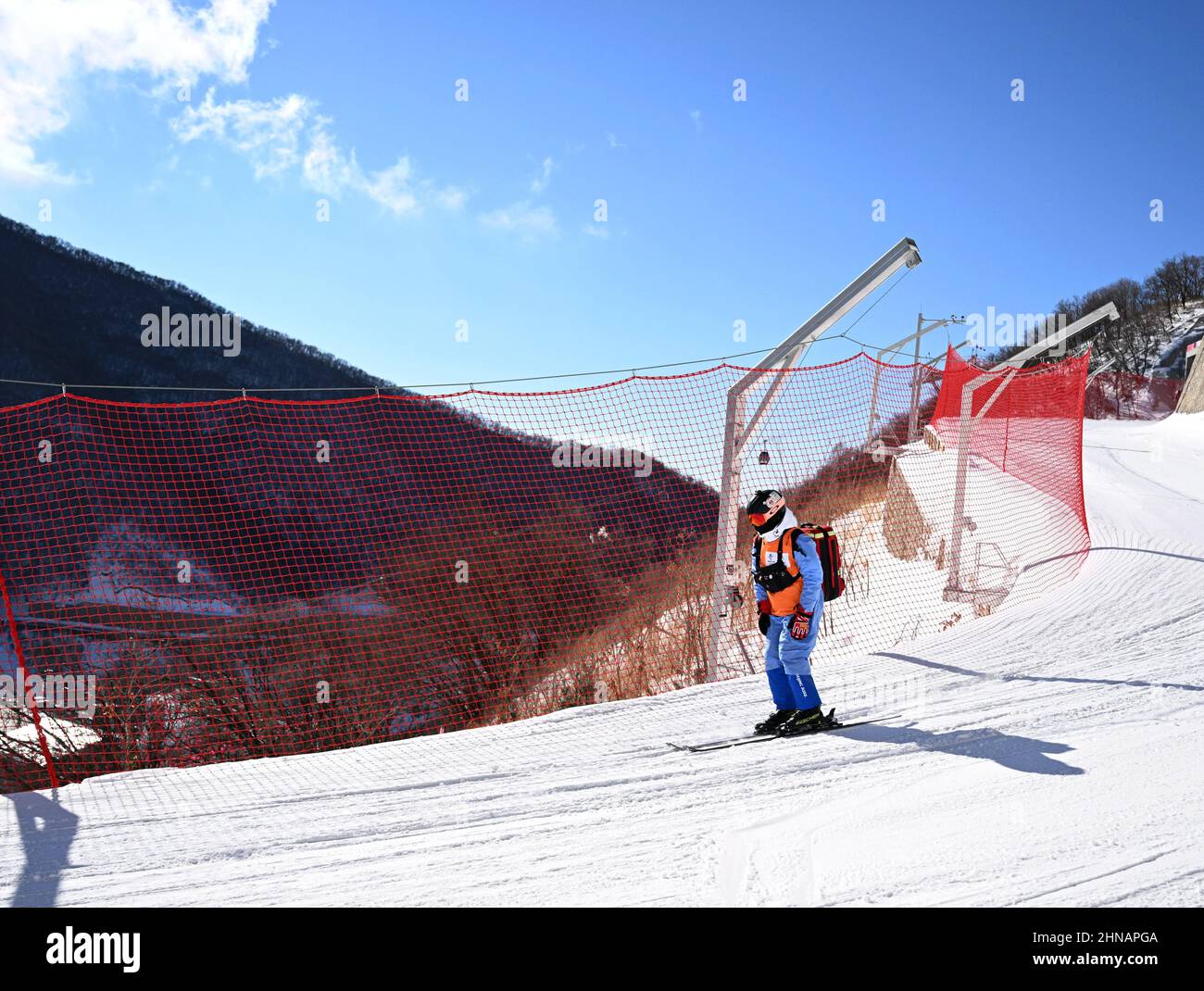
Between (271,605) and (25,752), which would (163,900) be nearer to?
(25,752)

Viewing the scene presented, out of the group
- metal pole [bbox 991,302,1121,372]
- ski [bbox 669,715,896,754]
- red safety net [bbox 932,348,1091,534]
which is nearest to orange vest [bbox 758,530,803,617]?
ski [bbox 669,715,896,754]

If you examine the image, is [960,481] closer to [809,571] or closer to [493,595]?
[809,571]

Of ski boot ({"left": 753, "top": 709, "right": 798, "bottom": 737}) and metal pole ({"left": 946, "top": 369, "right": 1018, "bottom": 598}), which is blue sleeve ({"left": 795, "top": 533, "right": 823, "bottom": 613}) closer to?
ski boot ({"left": 753, "top": 709, "right": 798, "bottom": 737})

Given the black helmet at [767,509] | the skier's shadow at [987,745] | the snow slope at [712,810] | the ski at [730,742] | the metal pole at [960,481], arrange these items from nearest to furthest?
the snow slope at [712,810] < the skier's shadow at [987,745] < the ski at [730,742] < the black helmet at [767,509] < the metal pole at [960,481]

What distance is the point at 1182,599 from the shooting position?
7.34 metres

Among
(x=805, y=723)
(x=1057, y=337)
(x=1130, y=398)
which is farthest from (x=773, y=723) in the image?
(x=1130, y=398)

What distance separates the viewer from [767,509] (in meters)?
4.97

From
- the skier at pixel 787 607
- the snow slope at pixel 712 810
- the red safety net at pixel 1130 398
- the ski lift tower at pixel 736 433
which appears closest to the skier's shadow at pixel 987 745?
the snow slope at pixel 712 810

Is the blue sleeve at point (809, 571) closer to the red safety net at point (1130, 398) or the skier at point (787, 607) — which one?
the skier at point (787, 607)

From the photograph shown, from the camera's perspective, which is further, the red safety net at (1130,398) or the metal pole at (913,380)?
the red safety net at (1130,398)

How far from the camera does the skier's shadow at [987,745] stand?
4164 millimetres

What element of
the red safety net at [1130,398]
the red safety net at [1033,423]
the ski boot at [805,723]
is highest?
the red safety net at [1130,398]

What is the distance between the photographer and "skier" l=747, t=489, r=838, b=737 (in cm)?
489

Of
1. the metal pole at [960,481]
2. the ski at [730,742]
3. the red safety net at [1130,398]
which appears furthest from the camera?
the red safety net at [1130,398]
